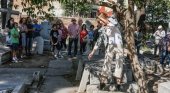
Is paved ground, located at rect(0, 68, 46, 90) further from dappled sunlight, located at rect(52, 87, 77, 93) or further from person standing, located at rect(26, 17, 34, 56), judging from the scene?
person standing, located at rect(26, 17, 34, 56)

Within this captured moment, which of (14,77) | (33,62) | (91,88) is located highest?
(91,88)

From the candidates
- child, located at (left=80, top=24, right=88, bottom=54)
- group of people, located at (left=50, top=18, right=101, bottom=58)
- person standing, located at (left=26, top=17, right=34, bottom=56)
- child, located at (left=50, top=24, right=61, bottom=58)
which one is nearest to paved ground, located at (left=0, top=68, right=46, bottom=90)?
child, located at (left=50, top=24, right=61, bottom=58)

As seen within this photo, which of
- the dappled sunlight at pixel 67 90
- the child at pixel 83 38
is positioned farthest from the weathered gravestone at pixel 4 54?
the dappled sunlight at pixel 67 90

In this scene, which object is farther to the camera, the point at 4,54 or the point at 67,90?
the point at 4,54

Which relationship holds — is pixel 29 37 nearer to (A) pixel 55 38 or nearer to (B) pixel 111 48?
(A) pixel 55 38

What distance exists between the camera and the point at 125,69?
11.7 metres

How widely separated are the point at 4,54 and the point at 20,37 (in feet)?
4.10

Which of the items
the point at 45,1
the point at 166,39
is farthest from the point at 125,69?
the point at 166,39

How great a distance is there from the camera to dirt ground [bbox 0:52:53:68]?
1761 centimetres

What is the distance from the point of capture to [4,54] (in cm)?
1838

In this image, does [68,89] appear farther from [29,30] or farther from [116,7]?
[29,30]

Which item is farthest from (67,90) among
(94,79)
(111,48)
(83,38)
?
(83,38)

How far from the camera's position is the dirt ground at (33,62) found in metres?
17.6

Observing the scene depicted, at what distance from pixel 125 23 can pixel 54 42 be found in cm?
1119
